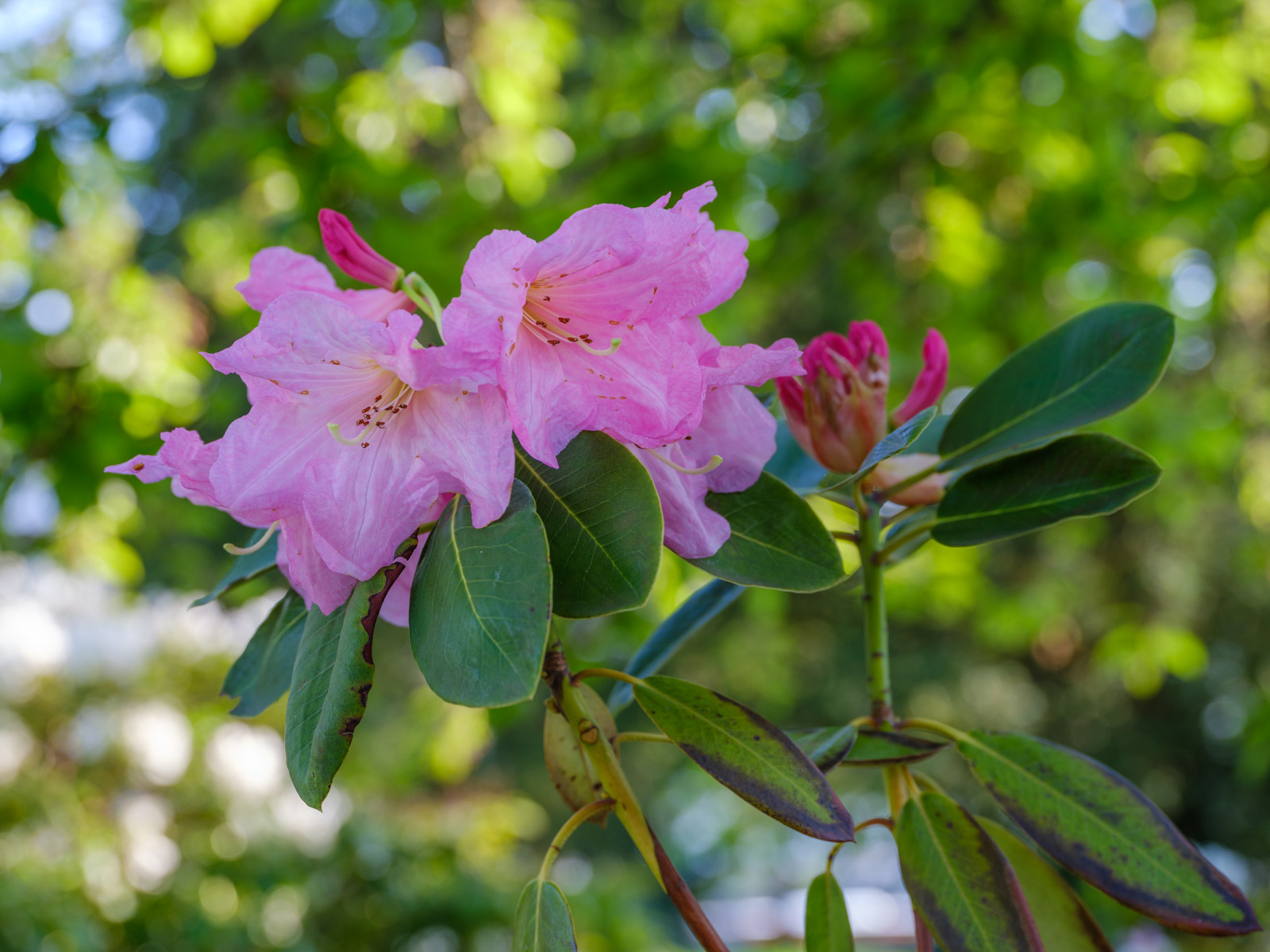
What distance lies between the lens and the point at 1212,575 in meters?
5.74

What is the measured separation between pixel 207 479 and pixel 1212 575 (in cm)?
656

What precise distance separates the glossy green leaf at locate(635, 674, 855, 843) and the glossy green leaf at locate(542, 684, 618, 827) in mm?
34

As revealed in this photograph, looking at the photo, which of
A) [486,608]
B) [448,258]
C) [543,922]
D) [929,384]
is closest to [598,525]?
[486,608]

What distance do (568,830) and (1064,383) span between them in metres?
0.42

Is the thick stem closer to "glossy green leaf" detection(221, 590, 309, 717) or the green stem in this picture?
the green stem

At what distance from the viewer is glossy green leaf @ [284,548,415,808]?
379 millimetres

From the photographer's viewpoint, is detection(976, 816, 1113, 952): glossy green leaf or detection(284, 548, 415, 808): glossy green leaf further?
detection(976, 816, 1113, 952): glossy green leaf

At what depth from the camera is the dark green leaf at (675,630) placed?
0.65 meters

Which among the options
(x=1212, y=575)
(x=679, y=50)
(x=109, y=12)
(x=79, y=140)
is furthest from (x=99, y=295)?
(x=1212, y=575)

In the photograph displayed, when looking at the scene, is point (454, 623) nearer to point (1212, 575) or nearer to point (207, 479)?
point (207, 479)

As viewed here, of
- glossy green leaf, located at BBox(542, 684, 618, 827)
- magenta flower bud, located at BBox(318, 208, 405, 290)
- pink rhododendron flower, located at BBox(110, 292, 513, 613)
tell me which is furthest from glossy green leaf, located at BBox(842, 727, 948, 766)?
magenta flower bud, located at BBox(318, 208, 405, 290)

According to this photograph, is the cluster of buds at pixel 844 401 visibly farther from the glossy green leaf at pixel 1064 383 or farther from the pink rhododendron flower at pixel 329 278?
the pink rhododendron flower at pixel 329 278

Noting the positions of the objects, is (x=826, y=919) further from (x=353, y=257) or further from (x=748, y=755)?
(x=353, y=257)

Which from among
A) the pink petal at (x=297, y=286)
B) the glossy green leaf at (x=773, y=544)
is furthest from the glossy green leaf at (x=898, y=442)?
the pink petal at (x=297, y=286)
